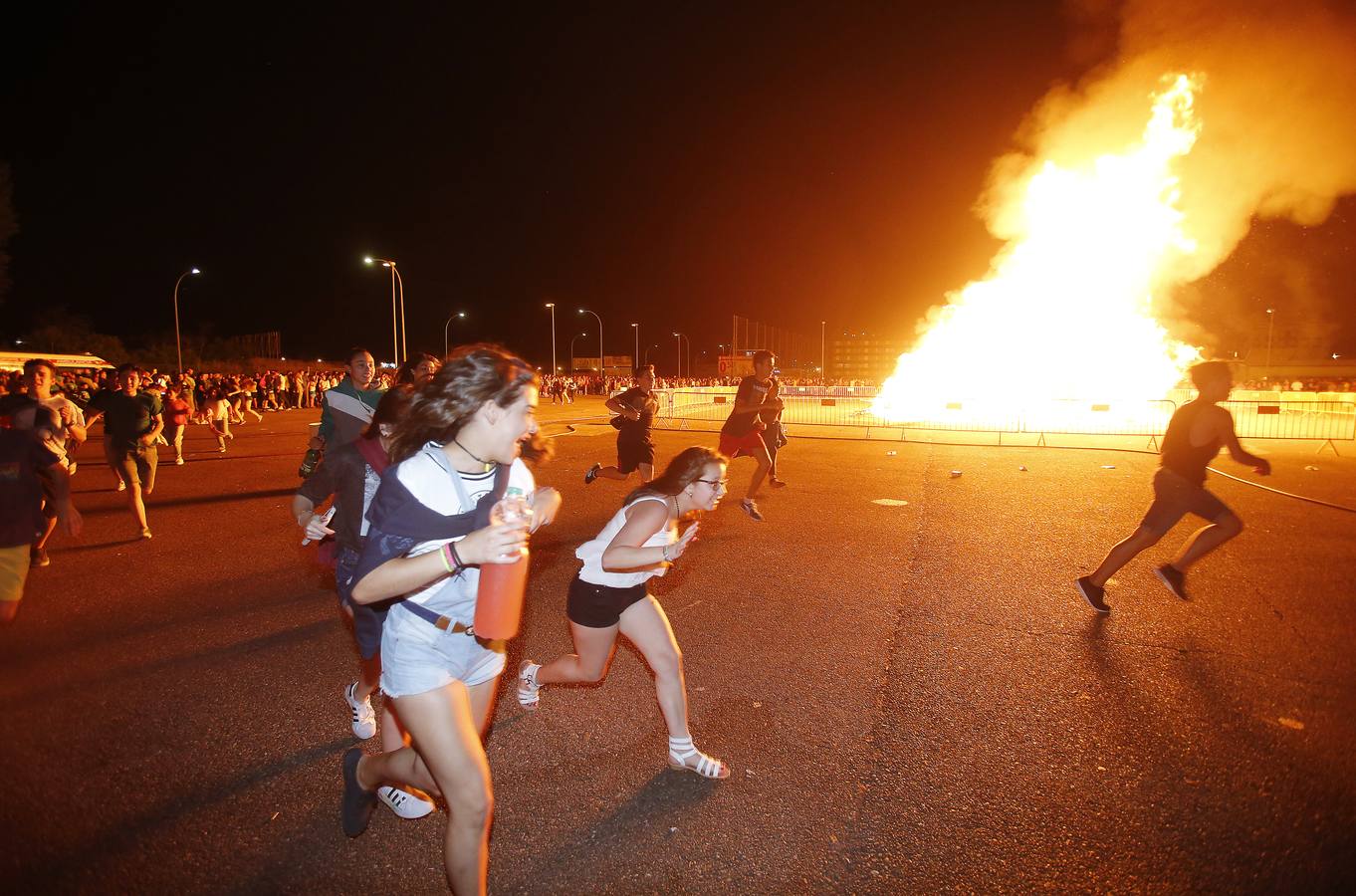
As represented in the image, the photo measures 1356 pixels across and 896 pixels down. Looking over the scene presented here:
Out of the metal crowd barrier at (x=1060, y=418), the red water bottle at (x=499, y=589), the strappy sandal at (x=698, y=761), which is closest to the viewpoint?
the red water bottle at (x=499, y=589)

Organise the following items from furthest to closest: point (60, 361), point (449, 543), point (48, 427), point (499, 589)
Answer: point (60, 361) < point (48, 427) < point (449, 543) < point (499, 589)

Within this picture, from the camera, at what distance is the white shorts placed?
2.13 m

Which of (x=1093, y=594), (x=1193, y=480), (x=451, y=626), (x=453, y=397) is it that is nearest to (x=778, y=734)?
(x=451, y=626)

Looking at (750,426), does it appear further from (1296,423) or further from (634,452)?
(1296,423)

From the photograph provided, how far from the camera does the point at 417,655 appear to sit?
214 cm

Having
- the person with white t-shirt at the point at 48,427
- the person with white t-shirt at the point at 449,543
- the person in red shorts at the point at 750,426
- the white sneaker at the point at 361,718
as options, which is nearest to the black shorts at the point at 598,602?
the person with white t-shirt at the point at 449,543

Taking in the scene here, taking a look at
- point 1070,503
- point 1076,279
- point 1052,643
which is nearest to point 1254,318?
point 1076,279

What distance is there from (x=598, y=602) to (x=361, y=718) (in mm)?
1505

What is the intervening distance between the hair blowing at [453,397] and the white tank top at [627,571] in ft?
3.46

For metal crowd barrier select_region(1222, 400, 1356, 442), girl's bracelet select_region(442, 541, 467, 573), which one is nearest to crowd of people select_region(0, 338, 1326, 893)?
girl's bracelet select_region(442, 541, 467, 573)

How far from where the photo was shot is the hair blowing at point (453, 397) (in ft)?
7.00

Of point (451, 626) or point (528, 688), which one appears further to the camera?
point (528, 688)

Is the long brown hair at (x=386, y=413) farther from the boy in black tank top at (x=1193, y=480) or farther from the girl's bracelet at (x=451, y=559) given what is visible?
the boy in black tank top at (x=1193, y=480)

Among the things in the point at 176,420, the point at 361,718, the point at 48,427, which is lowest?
the point at 361,718
